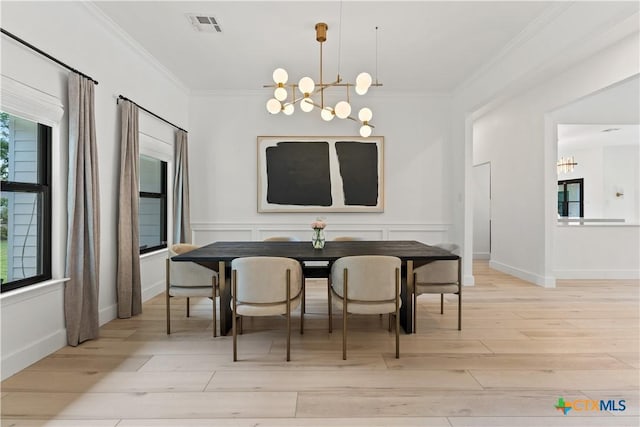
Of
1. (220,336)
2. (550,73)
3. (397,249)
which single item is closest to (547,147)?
(550,73)

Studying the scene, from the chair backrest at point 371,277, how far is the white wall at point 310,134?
298cm

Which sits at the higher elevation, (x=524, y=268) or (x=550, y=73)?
(x=550, y=73)

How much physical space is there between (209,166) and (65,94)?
2.83 m

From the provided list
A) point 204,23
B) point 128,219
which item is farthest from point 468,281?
point 204,23

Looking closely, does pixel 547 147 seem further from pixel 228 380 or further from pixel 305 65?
pixel 228 380

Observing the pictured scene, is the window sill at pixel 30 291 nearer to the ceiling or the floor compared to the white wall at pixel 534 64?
nearer to the floor

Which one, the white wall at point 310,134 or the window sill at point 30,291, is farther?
the white wall at point 310,134

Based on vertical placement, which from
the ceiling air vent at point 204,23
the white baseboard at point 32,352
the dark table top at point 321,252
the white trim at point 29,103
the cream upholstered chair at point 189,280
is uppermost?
the ceiling air vent at point 204,23

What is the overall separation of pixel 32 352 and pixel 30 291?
466mm

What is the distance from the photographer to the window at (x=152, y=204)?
4703 mm

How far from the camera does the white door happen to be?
26.7 ft

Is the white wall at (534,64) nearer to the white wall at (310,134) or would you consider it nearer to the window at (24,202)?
the white wall at (310,134)

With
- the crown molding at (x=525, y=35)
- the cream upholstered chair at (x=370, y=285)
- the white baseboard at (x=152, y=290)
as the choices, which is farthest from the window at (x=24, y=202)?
the crown molding at (x=525, y=35)

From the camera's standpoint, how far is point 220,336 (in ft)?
10.9
